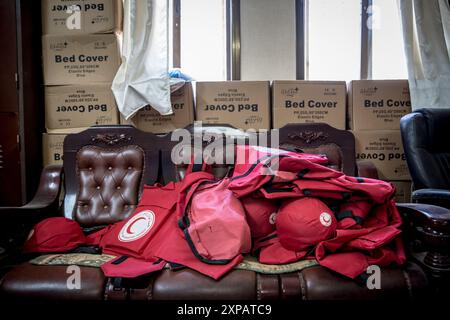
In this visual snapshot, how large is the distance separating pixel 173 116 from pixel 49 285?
1057mm

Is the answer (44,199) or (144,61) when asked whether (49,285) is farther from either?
(144,61)

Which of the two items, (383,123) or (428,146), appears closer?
(428,146)

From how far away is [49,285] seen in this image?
96 centimetres

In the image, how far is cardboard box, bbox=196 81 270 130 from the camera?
67.4 inches

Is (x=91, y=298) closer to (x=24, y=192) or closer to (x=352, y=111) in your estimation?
(x=24, y=192)

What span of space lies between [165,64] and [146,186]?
0.71 m

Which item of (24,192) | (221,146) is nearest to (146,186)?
(221,146)

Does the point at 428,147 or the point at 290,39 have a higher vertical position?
the point at 290,39

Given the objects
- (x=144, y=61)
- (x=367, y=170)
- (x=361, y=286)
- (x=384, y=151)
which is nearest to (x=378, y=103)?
(x=384, y=151)

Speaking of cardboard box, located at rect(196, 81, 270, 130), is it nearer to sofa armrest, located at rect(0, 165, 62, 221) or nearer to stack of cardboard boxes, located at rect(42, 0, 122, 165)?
stack of cardboard boxes, located at rect(42, 0, 122, 165)

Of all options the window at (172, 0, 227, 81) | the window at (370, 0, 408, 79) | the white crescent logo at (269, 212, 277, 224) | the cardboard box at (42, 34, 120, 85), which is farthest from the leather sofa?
the window at (370, 0, 408, 79)

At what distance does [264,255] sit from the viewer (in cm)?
108

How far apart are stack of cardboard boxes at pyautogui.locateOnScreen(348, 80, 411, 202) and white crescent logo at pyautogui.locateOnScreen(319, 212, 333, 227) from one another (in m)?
0.80

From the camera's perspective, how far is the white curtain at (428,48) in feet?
5.42
